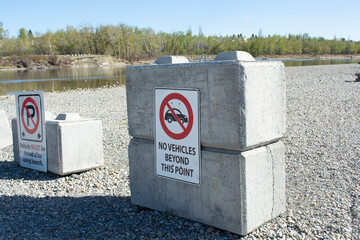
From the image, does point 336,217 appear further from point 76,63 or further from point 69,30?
point 69,30

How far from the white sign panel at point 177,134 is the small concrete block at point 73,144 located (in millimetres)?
2398

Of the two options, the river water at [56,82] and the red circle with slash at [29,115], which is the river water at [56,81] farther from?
the red circle with slash at [29,115]

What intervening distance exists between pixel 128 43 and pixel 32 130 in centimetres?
11842

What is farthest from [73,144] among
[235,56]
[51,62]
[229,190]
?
[51,62]

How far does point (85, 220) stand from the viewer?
4348 mm

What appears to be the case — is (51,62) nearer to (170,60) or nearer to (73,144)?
(73,144)

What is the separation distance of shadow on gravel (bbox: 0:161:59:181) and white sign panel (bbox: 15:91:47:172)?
9 cm

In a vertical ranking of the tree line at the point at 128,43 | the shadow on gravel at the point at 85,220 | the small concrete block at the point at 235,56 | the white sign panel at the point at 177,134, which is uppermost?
the tree line at the point at 128,43

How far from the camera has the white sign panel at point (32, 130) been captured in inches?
248

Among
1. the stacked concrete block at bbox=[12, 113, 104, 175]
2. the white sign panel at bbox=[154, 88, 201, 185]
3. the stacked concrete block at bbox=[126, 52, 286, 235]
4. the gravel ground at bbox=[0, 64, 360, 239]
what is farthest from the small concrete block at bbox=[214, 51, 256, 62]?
the stacked concrete block at bbox=[12, 113, 104, 175]

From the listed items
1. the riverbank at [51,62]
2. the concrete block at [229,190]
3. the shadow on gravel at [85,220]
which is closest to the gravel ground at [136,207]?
the shadow on gravel at [85,220]

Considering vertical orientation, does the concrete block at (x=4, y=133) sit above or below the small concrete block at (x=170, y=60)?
below

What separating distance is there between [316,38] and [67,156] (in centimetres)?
17741

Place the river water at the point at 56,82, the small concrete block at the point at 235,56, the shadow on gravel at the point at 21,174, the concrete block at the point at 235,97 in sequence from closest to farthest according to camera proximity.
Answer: the concrete block at the point at 235,97 < the small concrete block at the point at 235,56 < the shadow on gravel at the point at 21,174 < the river water at the point at 56,82
